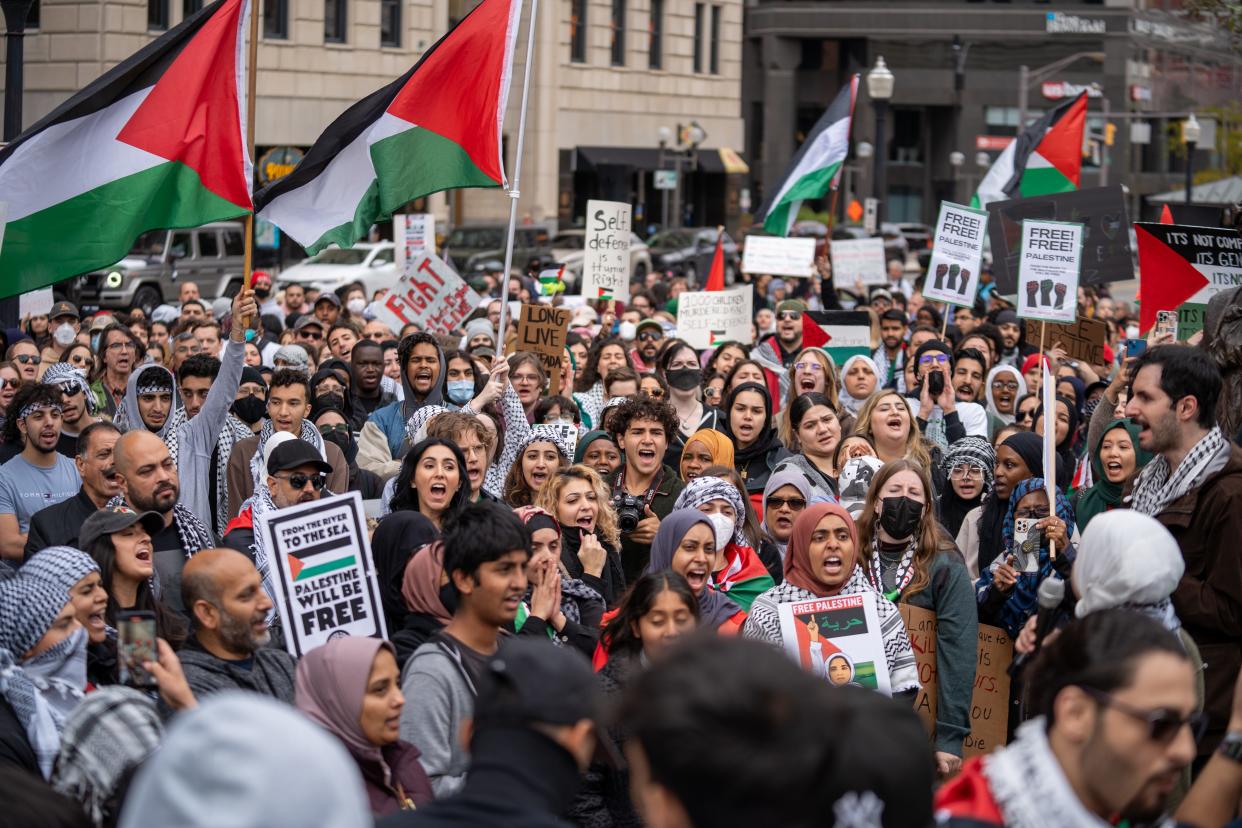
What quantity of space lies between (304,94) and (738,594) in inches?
1483

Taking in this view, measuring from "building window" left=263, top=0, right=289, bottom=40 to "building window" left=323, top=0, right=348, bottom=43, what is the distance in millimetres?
1600

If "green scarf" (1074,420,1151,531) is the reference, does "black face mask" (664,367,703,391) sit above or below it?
above

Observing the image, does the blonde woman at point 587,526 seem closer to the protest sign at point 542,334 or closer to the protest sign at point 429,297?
the protest sign at point 542,334

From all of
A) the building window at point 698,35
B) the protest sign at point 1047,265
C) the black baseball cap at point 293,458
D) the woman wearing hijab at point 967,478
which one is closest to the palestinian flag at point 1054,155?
the protest sign at point 1047,265

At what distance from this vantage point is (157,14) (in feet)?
128

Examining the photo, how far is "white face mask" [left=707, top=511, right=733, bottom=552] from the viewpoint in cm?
700

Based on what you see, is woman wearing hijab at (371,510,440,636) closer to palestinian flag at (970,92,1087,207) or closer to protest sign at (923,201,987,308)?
protest sign at (923,201,987,308)

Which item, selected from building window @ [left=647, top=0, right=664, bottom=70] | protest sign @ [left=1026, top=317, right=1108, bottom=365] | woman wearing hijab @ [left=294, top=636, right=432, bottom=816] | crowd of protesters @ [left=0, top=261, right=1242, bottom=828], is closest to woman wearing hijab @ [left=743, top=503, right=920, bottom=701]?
crowd of protesters @ [left=0, top=261, right=1242, bottom=828]

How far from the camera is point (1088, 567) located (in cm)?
462

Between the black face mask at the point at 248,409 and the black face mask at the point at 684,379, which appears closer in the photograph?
the black face mask at the point at 248,409

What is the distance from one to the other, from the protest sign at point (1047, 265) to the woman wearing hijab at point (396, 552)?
658 centimetres

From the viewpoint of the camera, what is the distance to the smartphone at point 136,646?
4480 millimetres

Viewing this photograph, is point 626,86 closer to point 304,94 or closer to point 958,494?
point 304,94

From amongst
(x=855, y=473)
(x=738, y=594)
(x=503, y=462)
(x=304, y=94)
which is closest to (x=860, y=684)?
(x=738, y=594)
